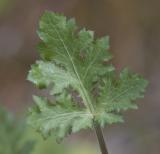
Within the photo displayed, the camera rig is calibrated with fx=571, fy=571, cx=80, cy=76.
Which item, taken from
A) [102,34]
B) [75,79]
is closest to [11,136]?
[75,79]

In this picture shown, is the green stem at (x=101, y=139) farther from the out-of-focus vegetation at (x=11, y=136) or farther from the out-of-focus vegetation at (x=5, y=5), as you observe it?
the out-of-focus vegetation at (x=5, y=5)

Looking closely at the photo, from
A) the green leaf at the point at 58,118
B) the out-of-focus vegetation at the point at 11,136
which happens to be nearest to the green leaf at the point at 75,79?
the green leaf at the point at 58,118

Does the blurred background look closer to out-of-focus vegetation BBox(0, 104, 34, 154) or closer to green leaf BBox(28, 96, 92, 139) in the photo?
out-of-focus vegetation BBox(0, 104, 34, 154)

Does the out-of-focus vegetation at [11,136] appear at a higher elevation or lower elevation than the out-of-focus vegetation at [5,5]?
lower

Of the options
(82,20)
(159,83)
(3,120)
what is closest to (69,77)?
(3,120)

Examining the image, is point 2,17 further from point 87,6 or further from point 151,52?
point 151,52

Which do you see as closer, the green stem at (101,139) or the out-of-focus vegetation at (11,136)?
the green stem at (101,139)

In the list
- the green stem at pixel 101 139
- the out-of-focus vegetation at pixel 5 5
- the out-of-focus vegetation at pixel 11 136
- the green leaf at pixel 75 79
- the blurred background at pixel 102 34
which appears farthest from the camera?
the out-of-focus vegetation at pixel 5 5

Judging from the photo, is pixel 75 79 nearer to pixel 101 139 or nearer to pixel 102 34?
pixel 101 139
